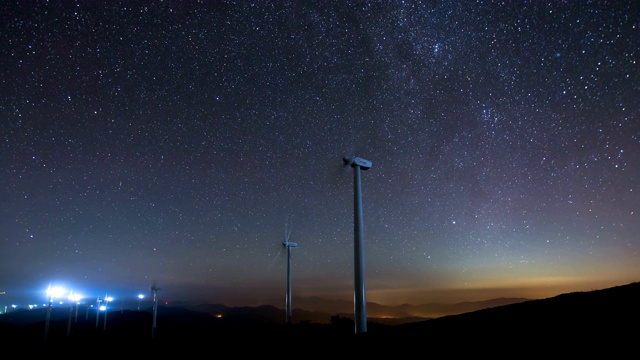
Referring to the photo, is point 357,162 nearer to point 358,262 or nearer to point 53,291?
point 358,262

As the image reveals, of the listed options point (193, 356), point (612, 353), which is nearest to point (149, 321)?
point (193, 356)

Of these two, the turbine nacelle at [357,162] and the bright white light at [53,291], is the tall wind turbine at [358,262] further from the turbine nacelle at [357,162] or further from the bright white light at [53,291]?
the bright white light at [53,291]

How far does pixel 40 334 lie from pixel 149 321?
39.2 meters

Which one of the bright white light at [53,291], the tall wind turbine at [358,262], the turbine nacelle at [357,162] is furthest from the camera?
the bright white light at [53,291]

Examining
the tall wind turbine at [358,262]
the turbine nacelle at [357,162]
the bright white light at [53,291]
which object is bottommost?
the bright white light at [53,291]

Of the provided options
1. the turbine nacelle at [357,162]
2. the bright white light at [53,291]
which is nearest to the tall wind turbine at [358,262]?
the turbine nacelle at [357,162]

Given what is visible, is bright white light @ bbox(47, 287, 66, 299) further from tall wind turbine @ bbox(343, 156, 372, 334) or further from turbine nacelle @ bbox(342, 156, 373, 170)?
tall wind turbine @ bbox(343, 156, 372, 334)

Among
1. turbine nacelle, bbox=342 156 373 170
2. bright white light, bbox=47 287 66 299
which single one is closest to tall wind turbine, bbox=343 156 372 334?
turbine nacelle, bbox=342 156 373 170

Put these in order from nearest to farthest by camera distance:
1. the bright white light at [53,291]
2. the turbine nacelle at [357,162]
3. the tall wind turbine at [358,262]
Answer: the tall wind turbine at [358,262] → the turbine nacelle at [357,162] → the bright white light at [53,291]

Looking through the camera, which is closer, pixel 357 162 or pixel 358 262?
pixel 358 262

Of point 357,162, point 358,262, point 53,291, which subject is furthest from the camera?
point 53,291

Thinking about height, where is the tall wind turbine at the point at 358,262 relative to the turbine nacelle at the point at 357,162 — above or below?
below

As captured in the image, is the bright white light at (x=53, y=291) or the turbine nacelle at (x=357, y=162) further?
the bright white light at (x=53, y=291)

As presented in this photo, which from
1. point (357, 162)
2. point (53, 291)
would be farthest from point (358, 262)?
point (53, 291)
